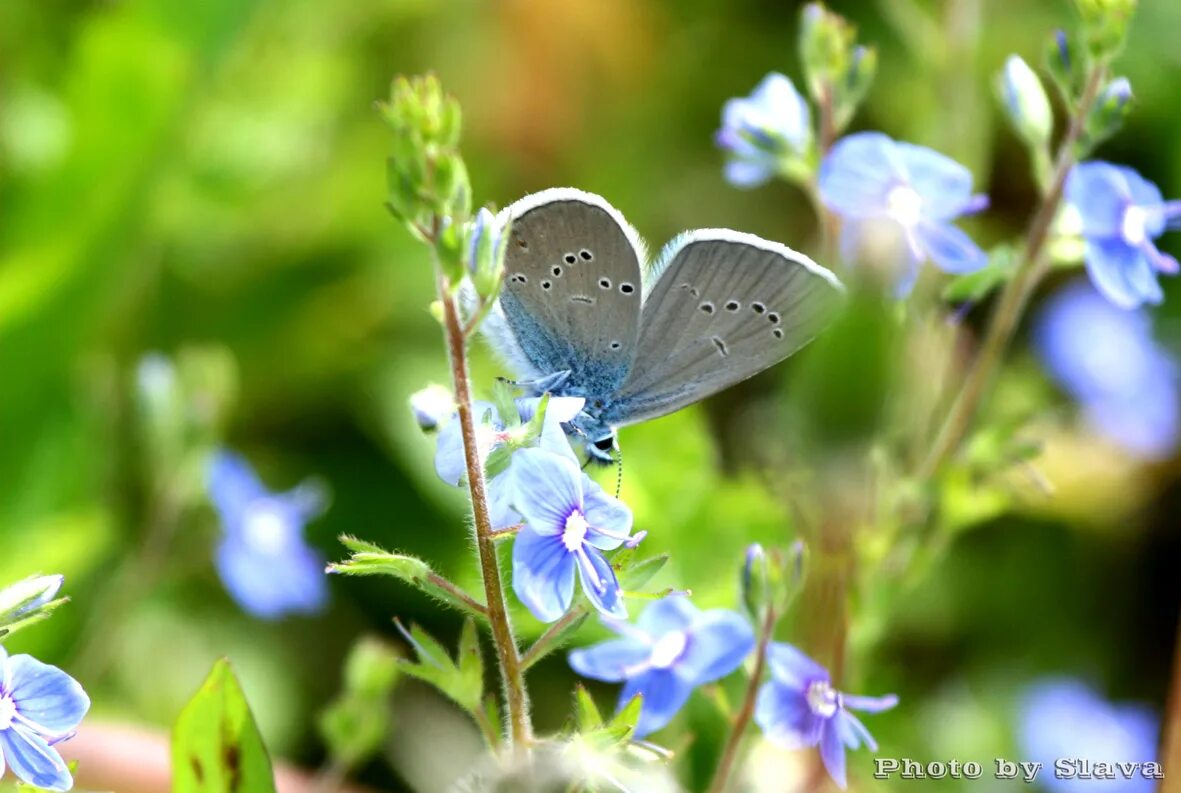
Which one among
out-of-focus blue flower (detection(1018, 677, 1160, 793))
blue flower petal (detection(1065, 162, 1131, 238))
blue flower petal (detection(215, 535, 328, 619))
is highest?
blue flower petal (detection(1065, 162, 1131, 238))

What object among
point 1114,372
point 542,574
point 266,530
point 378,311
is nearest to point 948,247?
point 542,574

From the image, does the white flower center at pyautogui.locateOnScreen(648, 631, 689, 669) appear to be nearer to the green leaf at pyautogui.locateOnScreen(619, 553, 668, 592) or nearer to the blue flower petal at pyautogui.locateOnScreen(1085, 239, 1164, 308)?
the green leaf at pyautogui.locateOnScreen(619, 553, 668, 592)

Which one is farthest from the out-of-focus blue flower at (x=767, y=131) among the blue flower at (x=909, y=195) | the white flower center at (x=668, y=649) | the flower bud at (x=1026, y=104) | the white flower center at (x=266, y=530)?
the white flower center at (x=266, y=530)

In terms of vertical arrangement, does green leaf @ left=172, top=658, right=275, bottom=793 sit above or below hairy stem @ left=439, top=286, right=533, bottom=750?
below

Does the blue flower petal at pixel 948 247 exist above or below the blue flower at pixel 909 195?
below

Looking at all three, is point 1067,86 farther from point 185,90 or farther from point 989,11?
point 989,11

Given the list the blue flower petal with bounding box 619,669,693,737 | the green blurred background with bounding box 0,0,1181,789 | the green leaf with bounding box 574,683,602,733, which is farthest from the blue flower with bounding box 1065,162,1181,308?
the green leaf with bounding box 574,683,602,733

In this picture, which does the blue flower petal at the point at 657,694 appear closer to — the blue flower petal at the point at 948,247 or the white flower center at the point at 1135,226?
the blue flower petal at the point at 948,247

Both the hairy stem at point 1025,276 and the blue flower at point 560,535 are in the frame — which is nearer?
the blue flower at point 560,535
